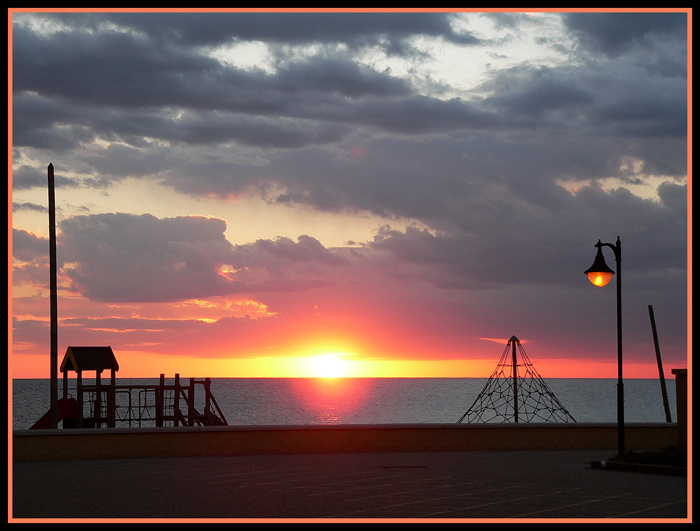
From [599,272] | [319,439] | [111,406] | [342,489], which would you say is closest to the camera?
[342,489]

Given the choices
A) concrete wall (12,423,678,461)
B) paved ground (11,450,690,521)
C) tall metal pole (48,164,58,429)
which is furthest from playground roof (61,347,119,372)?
paved ground (11,450,690,521)

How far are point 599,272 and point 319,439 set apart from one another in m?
8.27

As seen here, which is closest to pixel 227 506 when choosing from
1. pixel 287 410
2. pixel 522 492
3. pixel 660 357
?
pixel 522 492

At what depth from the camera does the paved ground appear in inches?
470

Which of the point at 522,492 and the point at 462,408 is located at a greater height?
the point at 522,492

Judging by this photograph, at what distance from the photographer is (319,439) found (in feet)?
74.8

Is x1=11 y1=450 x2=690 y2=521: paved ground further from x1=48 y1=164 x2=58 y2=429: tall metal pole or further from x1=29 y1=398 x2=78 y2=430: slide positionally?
x1=29 y1=398 x2=78 y2=430: slide

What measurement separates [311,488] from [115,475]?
4.65 m

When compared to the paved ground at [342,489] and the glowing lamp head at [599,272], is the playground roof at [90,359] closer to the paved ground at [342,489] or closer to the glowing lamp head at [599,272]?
the paved ground at [342,489]

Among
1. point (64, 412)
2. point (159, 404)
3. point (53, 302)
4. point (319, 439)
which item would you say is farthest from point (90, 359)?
point (319, 439)

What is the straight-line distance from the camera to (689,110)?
10.4 m

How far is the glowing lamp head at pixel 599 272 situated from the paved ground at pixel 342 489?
4.10m

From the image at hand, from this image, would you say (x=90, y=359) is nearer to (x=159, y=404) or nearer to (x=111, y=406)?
(x=111, y=406)

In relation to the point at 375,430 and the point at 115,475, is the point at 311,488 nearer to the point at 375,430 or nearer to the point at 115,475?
the point at 115,475
